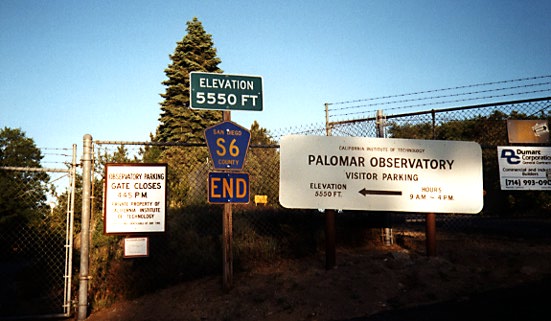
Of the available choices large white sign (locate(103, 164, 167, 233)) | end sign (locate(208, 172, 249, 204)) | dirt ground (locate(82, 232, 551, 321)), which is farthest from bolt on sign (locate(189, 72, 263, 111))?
dirt ground (locate(82, 232, 551, 321))

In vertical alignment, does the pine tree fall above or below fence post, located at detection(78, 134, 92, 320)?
above

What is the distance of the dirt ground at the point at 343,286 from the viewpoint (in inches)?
271

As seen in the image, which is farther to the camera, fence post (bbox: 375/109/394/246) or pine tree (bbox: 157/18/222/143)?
pine tree (bbox: 157/18/222/143)

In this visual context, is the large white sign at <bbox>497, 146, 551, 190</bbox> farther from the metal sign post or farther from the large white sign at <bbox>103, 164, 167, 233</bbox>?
the large white sign at <bbox>103, 164, 167, 233</bbox>

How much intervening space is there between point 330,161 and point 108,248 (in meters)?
4.66

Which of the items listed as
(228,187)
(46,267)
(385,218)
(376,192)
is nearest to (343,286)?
(376,192)

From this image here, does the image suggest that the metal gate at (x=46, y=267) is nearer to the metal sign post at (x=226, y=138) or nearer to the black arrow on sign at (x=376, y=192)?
the metal sign post at (x=226, y=138)

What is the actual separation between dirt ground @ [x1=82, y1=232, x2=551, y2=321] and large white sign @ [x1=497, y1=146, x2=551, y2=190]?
4.07 ft

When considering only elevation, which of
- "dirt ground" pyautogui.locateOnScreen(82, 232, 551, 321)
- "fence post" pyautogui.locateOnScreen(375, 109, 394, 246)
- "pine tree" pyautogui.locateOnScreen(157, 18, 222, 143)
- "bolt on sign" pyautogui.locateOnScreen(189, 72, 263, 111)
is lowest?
"dirt ground" pyautogui.locateOnScreen(82, 232, 551, 321)

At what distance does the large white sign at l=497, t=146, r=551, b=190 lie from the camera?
8.95 metres

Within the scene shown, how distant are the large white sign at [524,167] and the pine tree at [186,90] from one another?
26098 millimetres

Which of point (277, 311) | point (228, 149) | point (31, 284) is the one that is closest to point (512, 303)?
point (277, 311)

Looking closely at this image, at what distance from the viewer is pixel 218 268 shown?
8.49m

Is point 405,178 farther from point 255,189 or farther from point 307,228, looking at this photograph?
point 255,189
